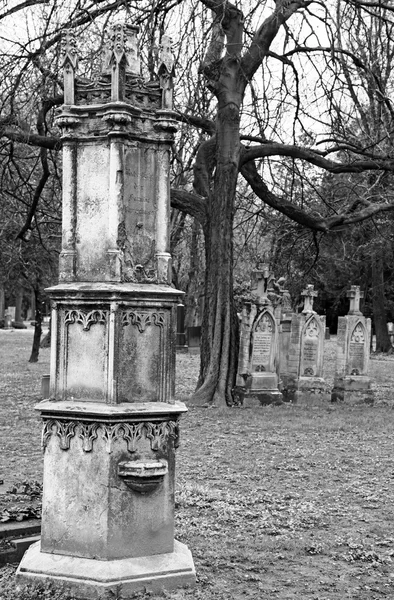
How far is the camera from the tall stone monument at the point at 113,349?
524 cm

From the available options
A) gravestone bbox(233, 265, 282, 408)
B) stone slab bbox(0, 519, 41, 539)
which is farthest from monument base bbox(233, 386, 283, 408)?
stone slab bbox(0, 519, 41, 539)

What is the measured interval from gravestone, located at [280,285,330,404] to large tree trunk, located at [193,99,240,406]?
92.6 inches

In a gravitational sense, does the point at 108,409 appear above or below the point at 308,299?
below

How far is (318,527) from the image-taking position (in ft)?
23.6

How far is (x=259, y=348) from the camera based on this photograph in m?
17.0

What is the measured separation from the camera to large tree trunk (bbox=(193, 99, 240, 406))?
15.7 meters

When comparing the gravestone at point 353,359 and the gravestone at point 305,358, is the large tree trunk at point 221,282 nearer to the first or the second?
the gravestone at point 305,358

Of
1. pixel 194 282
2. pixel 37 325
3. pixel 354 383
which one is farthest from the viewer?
pixel 194 282

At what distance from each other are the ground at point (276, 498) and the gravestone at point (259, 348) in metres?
1.33

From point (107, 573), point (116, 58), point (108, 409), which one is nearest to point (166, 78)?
point (116, 58)

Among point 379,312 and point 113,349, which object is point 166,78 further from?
point 379,312

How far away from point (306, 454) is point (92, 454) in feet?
19.9

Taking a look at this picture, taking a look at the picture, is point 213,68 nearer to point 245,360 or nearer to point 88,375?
point 245,360

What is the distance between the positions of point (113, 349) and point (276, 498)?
3606mm
